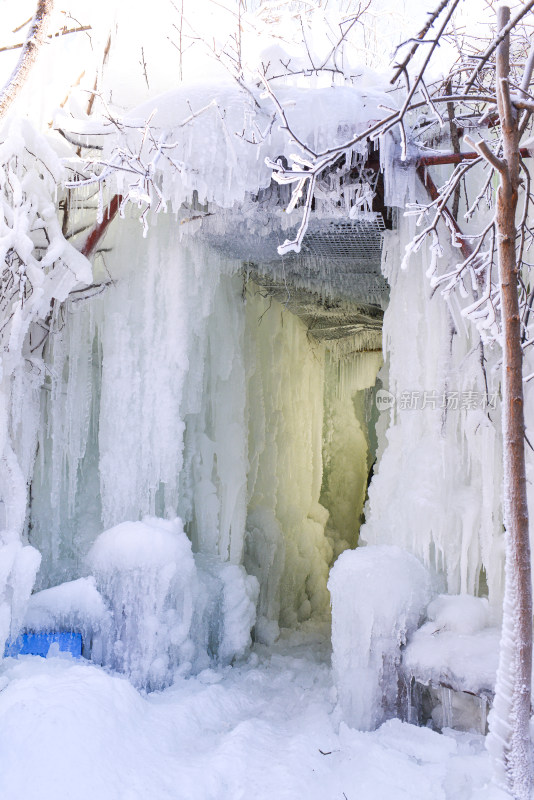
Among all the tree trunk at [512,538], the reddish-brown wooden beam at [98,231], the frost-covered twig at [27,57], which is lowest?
the tree trunk at [512,538]

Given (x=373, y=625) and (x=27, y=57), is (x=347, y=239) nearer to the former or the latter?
(x=27, y=57)

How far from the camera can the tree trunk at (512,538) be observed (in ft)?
6.13

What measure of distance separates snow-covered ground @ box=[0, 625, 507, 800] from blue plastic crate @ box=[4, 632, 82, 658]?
19cm

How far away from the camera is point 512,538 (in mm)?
1892

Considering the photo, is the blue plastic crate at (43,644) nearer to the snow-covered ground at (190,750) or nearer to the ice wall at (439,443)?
the snow-covered ground at (190,750)

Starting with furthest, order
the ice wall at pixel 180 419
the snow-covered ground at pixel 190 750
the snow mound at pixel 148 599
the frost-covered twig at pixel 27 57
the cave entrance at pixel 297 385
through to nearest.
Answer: the cave entrance at pixel 297 385 → the ice wall at pixel 180 419 → the snow mound at pixel 148 599 → the frost-covered twig at pixel 27 57 → the snow-covered ground at pixel 190 750

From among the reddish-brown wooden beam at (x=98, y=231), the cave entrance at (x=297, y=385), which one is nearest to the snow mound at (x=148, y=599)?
the cave entrance at (x=297, y=385)

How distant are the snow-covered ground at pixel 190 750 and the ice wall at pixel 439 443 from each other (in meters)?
0.97

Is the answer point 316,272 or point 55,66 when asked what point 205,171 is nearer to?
point 55,66

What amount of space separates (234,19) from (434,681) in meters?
4.20

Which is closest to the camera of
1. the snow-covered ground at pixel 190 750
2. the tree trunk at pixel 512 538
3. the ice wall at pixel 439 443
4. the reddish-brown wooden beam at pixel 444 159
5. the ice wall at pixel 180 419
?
the tree trunk at pixel 512 538

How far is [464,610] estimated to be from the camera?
335 cm

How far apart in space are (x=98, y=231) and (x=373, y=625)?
9.43 ft

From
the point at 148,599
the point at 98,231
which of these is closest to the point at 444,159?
the point at 98,231
